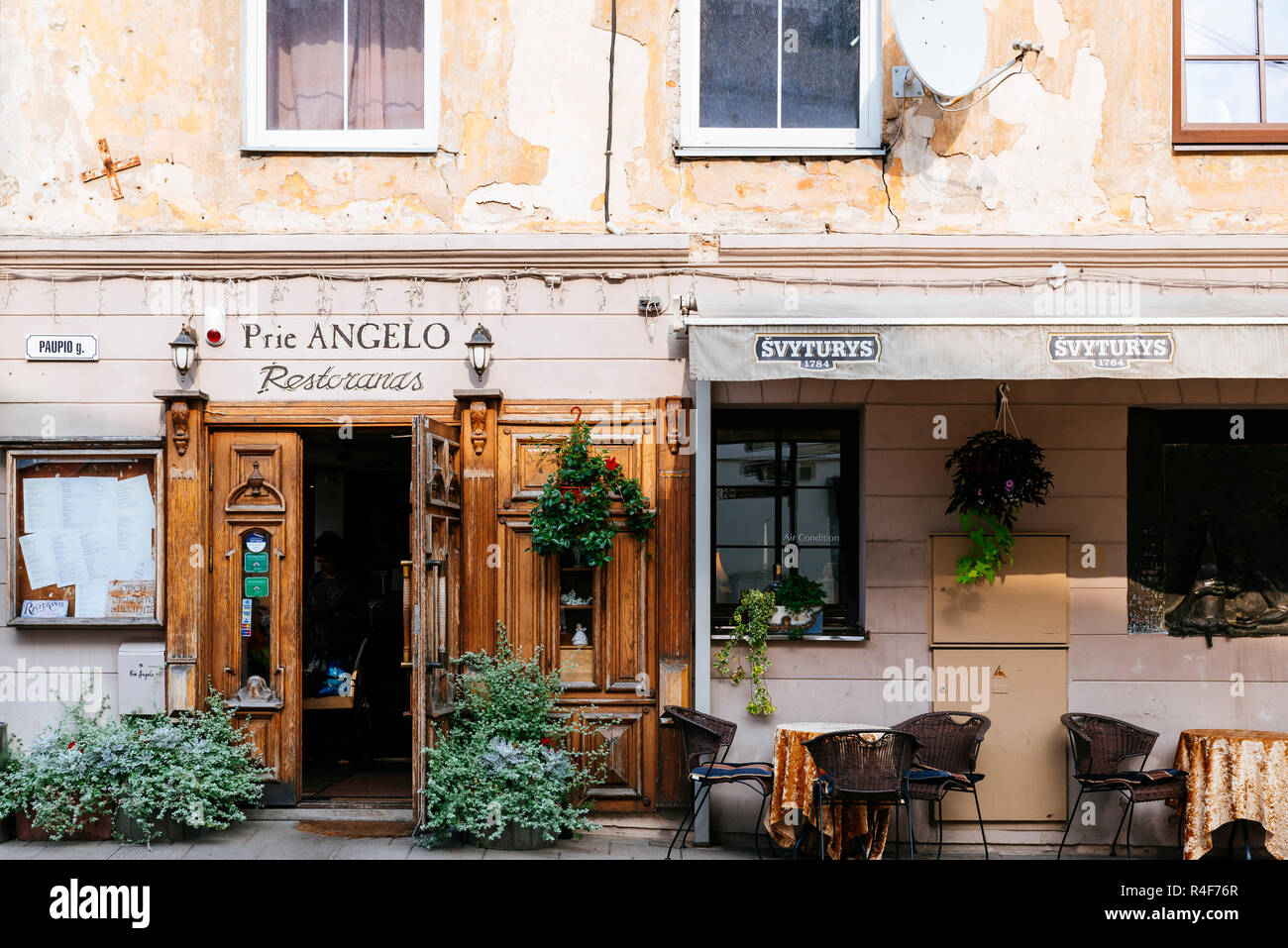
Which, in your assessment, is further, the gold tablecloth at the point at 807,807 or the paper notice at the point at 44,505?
the paper notice at the point at 44,505

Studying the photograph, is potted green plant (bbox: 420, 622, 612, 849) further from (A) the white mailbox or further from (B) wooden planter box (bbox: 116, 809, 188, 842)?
(A) the white mailbox

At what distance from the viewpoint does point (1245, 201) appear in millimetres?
7602

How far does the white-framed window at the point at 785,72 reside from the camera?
25.3 feet

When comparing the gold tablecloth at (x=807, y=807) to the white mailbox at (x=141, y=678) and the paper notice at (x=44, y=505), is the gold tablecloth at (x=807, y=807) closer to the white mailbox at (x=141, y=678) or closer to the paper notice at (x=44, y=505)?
the white mailbox at (x=141, y=678)

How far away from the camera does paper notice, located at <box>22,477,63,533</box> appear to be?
297 inches

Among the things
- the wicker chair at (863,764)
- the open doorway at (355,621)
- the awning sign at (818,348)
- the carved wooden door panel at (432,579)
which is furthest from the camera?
the open doorway at (355,621)

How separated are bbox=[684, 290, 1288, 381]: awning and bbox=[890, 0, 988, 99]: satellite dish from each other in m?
1.54

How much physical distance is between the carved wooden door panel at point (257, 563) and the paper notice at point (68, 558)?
86cm

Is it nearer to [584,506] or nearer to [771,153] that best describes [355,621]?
[584,506]

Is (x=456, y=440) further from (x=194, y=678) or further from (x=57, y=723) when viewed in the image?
(x=57, y=723)

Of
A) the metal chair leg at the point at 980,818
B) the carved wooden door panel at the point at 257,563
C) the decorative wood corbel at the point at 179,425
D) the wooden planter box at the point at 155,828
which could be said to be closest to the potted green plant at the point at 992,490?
the metal chair leg at the point at 980,818

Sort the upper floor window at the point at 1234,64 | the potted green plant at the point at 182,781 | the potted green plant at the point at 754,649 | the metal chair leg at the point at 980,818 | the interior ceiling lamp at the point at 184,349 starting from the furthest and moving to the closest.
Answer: the upper floor window at the point at 1234,64, the interior ceiling lamp at the point at 184,349, the potted green plant at the point at 754,649, the metal chair leg at the point at 980,818, the potted green plant at the point at 182,781

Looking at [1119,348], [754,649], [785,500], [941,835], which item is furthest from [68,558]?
[1119,348]

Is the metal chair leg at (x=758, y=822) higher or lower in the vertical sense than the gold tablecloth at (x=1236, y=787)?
lower
